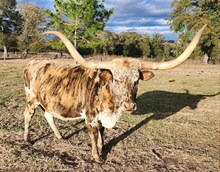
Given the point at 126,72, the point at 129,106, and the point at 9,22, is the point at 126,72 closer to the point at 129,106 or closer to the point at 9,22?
the point at 129,106

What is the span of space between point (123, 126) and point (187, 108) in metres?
3.24

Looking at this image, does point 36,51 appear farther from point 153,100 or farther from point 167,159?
point 167,159

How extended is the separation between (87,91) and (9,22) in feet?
153

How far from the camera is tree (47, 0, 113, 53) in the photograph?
28.6m

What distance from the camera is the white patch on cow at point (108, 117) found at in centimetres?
482

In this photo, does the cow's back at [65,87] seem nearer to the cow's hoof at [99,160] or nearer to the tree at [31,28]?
the cow's hoof at [99,160]

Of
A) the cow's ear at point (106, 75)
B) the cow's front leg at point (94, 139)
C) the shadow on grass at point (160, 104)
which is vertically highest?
the cow's ear at point (106, 75)

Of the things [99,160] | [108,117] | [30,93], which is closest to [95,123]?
[108,117]

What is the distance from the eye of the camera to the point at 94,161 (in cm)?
514

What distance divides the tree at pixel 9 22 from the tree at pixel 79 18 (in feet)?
63.8

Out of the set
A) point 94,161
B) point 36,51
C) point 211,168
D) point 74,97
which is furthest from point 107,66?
point 36,51

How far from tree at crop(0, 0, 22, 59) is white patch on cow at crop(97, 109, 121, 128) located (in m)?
44.2

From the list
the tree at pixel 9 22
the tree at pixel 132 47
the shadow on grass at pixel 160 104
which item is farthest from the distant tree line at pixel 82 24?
the shadow on grass at pixel 160 104

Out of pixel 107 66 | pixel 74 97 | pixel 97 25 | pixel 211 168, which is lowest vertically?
pixel 211 168
